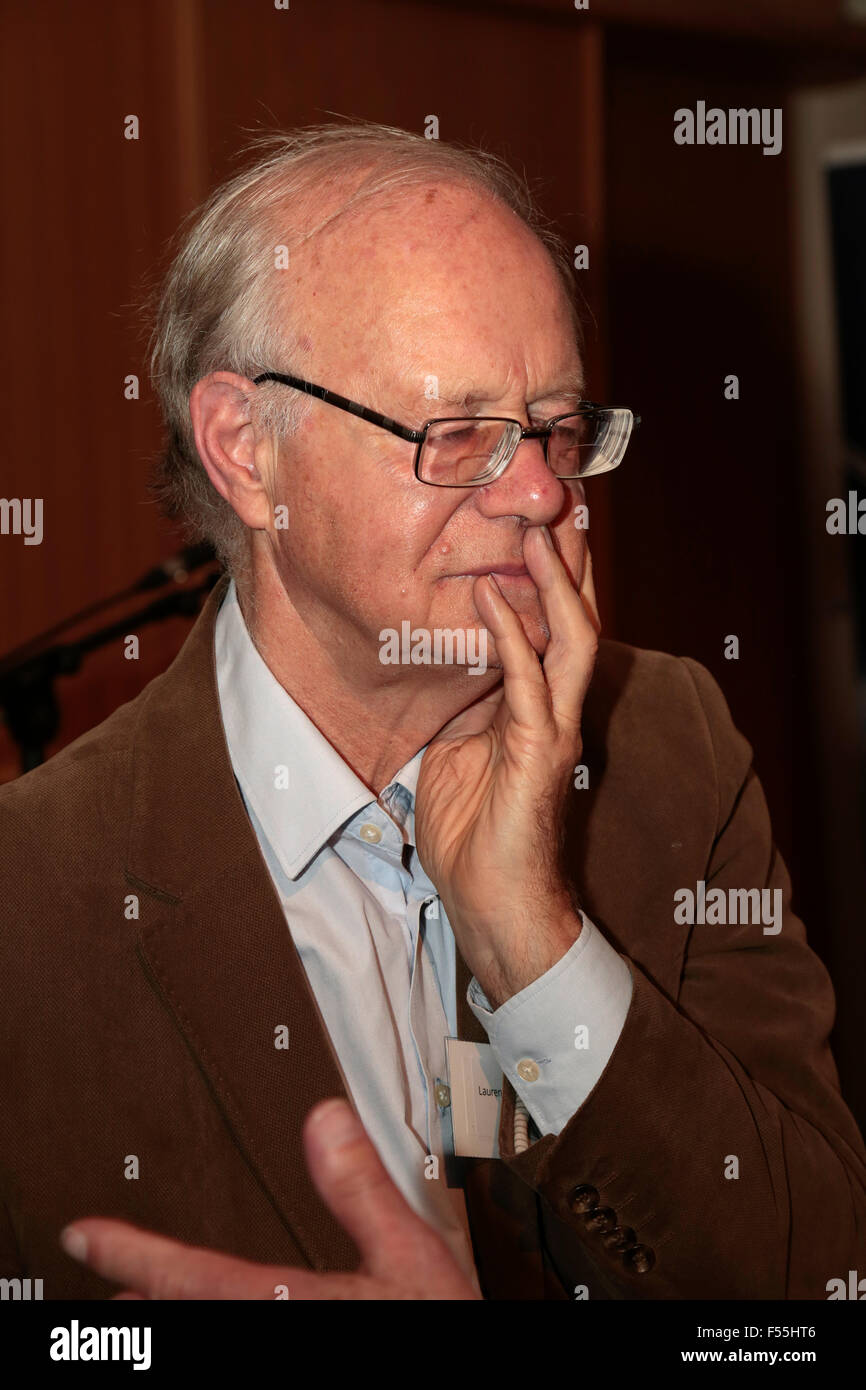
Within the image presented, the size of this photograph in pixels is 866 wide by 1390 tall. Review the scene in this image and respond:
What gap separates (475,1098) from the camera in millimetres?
1371

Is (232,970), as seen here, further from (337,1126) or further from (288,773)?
(337,1126)

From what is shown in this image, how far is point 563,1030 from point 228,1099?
0.31 meters

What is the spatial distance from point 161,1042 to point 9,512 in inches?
73.2

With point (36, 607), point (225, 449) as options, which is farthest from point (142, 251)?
point (225, 449)

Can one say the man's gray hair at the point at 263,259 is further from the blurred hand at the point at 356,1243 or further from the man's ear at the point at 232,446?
the blurred hand at the point at 356,1243

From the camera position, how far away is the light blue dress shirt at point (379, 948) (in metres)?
1.27

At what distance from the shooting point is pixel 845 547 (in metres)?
3.58

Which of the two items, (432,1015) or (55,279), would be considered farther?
(55,279)

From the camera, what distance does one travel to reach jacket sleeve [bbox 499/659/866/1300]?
125cm

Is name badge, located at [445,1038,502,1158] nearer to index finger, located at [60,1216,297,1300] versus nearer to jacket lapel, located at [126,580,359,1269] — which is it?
jacket lapel, located at [126,580,359,1269]

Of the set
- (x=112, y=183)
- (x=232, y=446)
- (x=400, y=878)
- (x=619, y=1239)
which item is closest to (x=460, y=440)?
(x=232, y=446)
